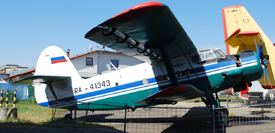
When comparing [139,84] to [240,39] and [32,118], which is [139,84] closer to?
[32,118]

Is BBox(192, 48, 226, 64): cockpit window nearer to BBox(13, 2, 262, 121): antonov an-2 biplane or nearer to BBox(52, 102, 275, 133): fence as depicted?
BBox(13, 2, 262, 121): antonov an-2 biplane

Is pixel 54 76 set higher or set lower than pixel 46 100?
higher

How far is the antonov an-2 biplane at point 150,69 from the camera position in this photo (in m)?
6.21

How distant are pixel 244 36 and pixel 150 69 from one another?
5506mm

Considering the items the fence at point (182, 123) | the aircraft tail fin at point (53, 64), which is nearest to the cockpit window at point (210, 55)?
Answer: the fence at point (182, 123)

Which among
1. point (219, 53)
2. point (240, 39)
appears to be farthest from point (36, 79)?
point (240, 39)

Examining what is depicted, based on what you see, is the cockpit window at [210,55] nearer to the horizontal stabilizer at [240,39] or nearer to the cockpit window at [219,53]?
the cockpit window at [219,53]

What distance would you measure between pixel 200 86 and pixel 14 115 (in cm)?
845

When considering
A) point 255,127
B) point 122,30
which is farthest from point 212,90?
A: point 122,30

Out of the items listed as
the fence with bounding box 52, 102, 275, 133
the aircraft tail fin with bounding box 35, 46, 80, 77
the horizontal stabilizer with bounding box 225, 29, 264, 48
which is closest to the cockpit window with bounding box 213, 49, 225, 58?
the fence with bounding box 52, 102, 275, 133

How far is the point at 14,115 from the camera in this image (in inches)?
399

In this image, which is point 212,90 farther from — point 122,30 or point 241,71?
point 122,30

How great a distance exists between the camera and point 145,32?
22.3ft

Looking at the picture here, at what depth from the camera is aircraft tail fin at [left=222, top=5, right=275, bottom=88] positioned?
12273 millimetres
